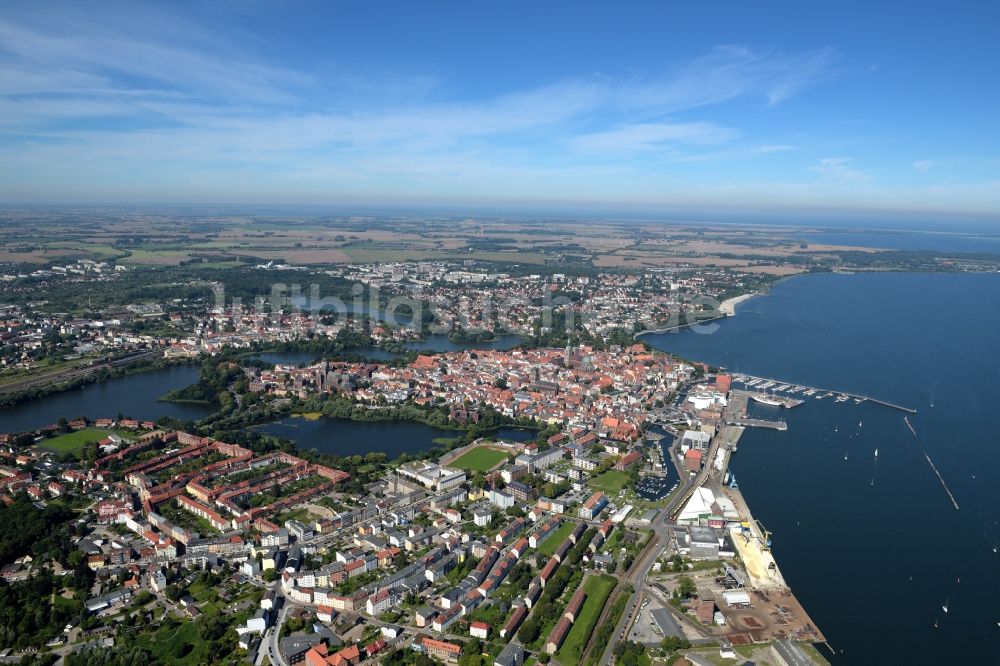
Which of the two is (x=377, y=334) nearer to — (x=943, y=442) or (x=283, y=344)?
(x=283, y=344)

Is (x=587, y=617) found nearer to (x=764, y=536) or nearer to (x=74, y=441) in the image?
(x=764, y=536)

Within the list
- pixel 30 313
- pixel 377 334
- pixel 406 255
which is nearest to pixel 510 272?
pixel 406 255

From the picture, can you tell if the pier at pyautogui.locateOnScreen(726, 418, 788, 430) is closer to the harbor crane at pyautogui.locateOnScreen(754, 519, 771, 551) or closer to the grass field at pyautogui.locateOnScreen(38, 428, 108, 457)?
the harbor crane at pyautogui.locateOnScreen(754, 519, 771, 551)

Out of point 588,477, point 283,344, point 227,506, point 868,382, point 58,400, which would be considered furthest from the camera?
point 283,344

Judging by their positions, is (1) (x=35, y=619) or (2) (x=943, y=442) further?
(2) (x=943, y=442)

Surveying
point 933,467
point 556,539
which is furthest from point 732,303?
point 556,539

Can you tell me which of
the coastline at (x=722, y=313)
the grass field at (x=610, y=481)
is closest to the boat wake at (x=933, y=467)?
the grass field at (x=610, y=481)
